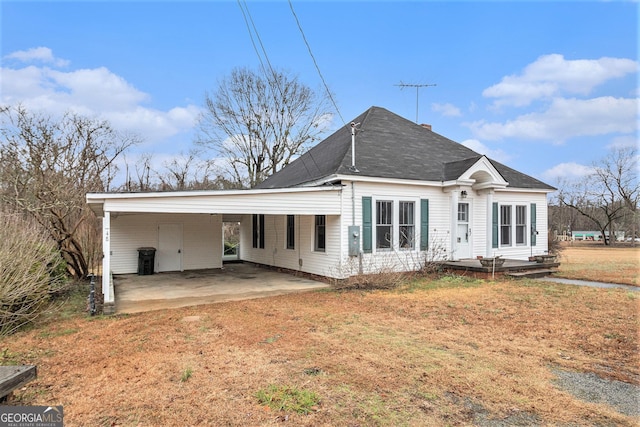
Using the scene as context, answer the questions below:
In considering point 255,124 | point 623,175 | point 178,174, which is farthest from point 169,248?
point 623,175

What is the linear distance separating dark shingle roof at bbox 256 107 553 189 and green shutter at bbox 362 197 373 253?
35.4 inches

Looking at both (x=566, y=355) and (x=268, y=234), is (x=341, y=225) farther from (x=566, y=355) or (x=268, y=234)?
(x=566, y=355)

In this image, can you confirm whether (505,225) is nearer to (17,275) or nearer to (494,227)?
(494,227)

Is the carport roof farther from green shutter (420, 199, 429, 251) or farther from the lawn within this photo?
green shutter (420, 199, 429, 251)

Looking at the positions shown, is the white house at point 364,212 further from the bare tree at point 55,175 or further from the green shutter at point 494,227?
the bare tree at point 55,175

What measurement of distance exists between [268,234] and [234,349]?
1050 centimetres

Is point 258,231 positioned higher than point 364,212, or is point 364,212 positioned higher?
point 364,212

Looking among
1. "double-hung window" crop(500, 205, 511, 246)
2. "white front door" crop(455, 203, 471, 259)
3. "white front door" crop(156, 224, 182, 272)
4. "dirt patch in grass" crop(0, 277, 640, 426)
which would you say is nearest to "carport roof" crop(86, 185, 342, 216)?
"dirt patch in grass" crop(0, 277, 640, 426)

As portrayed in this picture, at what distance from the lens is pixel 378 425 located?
3.23 m

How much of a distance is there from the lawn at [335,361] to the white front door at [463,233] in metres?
5.00

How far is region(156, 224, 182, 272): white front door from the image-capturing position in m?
14.5

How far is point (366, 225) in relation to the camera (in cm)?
1151

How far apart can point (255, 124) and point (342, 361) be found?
93.2 ft

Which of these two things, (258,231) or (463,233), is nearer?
(463,233)
